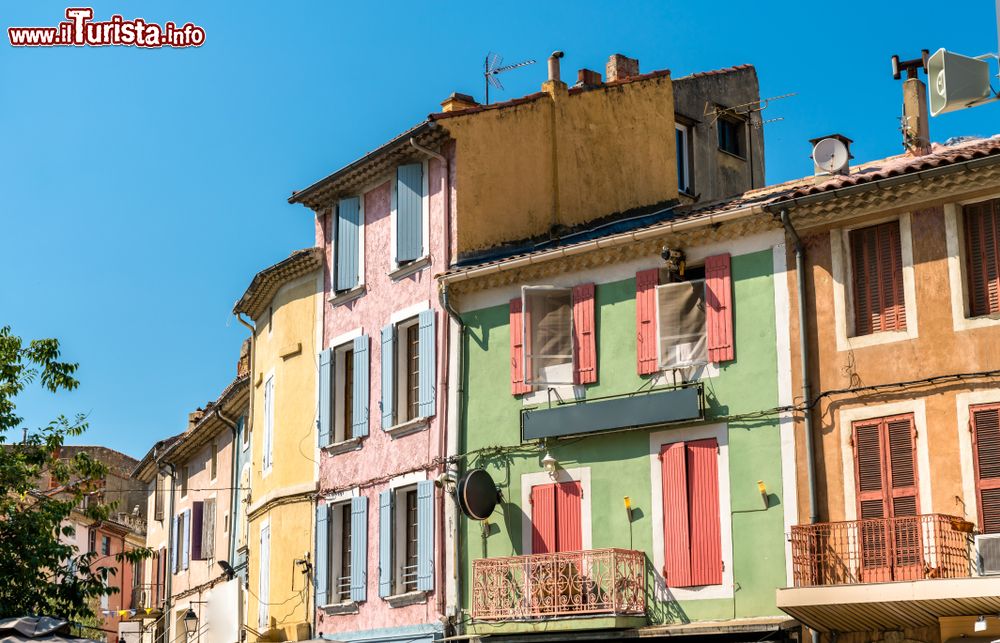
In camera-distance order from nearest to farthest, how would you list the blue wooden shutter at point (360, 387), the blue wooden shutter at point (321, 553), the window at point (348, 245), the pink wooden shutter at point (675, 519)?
the pink wooden shutter at point (675, 519) → the blue wooden shutter at point (360, 387) → the blue wooden shutter at point (321, 553) → the window at point (348, 245)

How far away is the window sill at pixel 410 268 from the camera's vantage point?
26.0 m

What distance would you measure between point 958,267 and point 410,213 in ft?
34.7

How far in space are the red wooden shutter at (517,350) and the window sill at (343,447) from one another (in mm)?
4196

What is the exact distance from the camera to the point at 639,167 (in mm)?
28484

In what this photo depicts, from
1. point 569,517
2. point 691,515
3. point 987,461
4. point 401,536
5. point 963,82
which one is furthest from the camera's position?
point 401,536

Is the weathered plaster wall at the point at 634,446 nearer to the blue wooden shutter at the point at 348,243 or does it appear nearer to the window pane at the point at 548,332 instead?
the window pane at the point at 548,332

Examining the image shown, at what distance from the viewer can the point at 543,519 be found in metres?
23.1

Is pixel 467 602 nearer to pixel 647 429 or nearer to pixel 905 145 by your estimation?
pixel 647 429

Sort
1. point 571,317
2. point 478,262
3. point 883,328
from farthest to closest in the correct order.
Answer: point 478,262 → point 571,317 → point 883,328

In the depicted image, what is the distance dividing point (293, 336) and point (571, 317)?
7951mm

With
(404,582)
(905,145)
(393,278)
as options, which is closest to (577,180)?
(393,278)

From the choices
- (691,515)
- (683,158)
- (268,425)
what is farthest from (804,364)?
(268,425)

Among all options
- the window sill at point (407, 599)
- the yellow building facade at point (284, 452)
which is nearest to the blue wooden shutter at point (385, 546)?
the window sill at point (407, 599)

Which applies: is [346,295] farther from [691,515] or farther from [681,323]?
[691,515]
